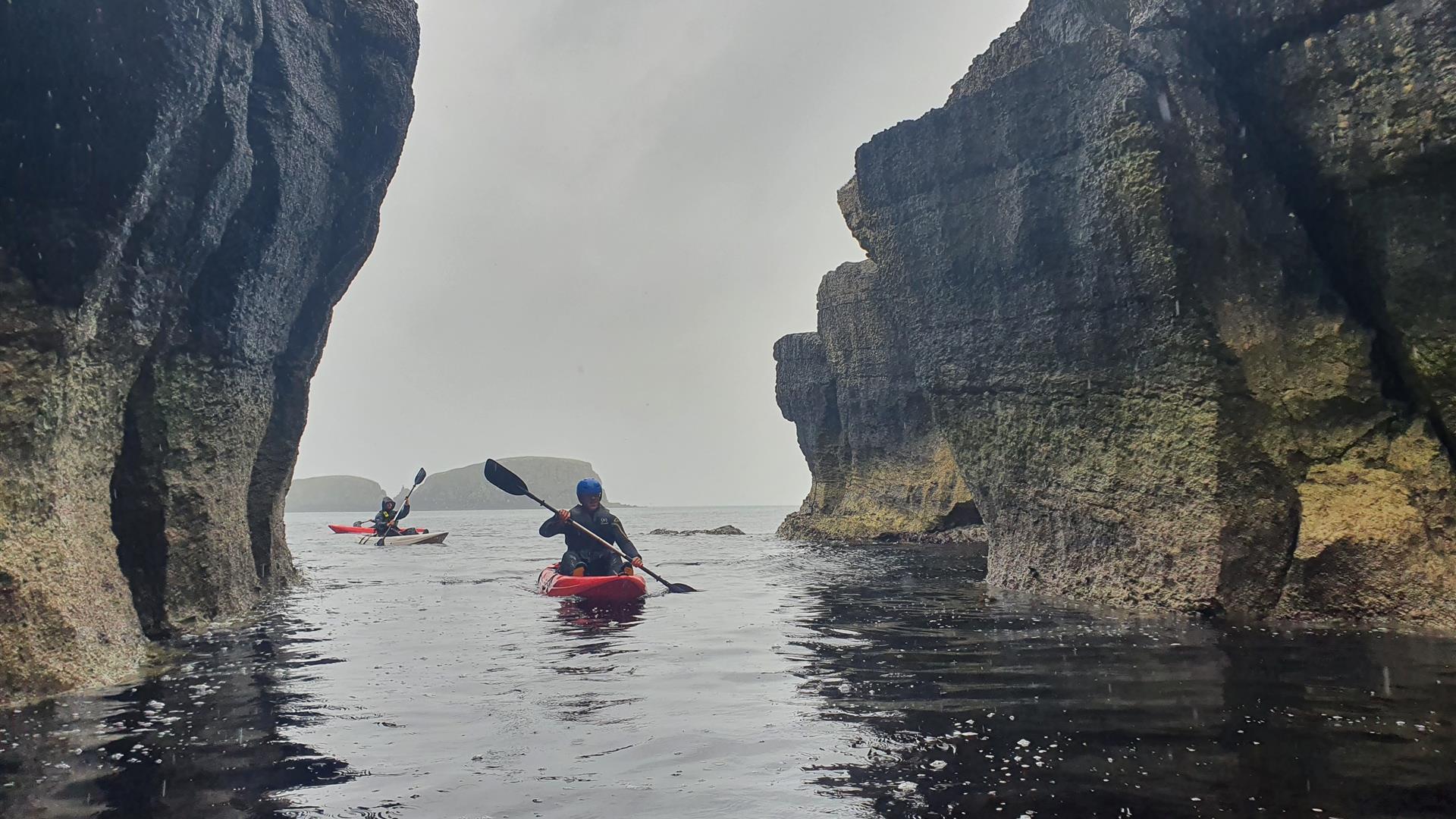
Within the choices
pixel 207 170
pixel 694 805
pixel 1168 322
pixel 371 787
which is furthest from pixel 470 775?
pixel 1168 322

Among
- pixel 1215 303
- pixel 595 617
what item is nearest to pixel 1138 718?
pixel 1215 303

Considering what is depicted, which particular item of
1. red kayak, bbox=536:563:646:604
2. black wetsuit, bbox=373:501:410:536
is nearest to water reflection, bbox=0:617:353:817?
red kayak, bbox=536:563:646:604

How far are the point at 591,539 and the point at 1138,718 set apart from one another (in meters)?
10.1

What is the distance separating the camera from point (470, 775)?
16.2 feet

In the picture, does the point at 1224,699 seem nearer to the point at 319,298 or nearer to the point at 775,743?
the point at 775,743

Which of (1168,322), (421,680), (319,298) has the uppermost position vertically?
(319,298)

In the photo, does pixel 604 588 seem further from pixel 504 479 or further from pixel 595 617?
pixel 504 479

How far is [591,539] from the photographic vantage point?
14695mm

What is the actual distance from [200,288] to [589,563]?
6.92 m

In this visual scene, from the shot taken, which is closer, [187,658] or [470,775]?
[470,775]

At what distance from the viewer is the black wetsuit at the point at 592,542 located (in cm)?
1471

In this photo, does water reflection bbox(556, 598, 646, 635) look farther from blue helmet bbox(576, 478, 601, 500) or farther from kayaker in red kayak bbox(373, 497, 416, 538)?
kayaker in red kayak bbox(373, 497, 416, 538)

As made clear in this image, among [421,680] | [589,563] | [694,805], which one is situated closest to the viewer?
[694,805]

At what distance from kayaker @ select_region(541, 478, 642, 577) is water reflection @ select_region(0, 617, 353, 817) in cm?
693
